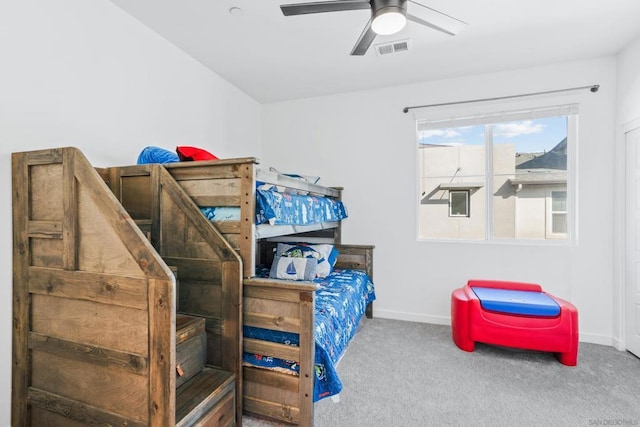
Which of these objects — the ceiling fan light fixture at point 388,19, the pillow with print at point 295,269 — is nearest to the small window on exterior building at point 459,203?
the pillow with print at point 295,269

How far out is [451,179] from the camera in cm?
330

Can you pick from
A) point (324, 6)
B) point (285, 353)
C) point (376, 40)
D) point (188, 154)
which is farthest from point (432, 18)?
point (285, 353)

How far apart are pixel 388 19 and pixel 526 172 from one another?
91.8 inches

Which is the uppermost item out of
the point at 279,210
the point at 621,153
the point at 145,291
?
the point at 621,153

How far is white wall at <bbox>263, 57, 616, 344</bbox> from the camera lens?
109 inches

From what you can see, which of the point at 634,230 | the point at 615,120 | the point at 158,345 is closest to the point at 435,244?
the point at 634,230

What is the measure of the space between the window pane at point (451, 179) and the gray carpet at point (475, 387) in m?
1.18

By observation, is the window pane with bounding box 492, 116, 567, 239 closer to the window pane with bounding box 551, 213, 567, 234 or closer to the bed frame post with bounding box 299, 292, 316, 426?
the window pane with bounding box 551, 213, 567, 234

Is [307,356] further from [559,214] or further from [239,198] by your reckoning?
[559,214]

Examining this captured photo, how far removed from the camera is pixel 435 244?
3254 millimetres

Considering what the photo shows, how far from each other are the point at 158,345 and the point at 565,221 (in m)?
3.50

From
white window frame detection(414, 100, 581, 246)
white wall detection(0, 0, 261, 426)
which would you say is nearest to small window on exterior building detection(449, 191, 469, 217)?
white window frame detection(414, 100, 581, 246)

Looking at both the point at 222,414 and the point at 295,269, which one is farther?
the point at 295,269

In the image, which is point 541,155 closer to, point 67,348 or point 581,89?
point 581,89
